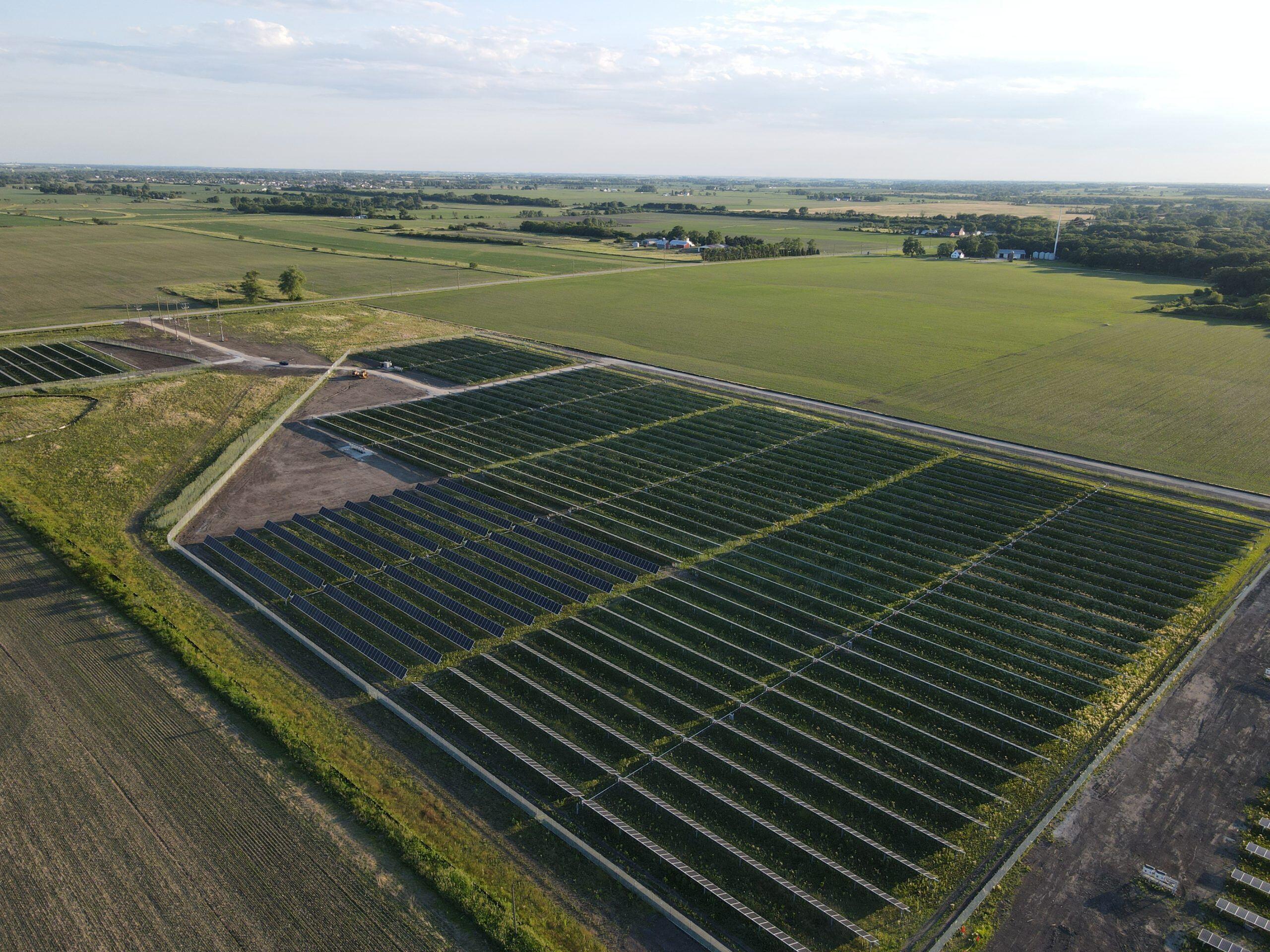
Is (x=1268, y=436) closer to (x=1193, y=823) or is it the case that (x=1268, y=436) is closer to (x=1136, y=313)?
(x=1193, y=823)

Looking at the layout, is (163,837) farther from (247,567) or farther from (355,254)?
(355,254)

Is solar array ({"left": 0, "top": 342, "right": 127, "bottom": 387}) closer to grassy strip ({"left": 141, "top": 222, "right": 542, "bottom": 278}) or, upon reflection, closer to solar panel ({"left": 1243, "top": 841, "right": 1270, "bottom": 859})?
grassy strip ({"left": 141, "top": 222, "right": 542, "bottom": 278})

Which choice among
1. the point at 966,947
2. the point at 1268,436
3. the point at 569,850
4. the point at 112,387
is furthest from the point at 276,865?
the point at 1268,436

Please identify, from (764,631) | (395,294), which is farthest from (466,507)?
(395,294)

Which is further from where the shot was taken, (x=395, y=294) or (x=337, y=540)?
(x=395, y=294)

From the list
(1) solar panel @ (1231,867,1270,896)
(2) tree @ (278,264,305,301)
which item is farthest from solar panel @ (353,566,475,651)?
(2) tree @ (278,264,305,301)

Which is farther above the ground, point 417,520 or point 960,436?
point 960,436
